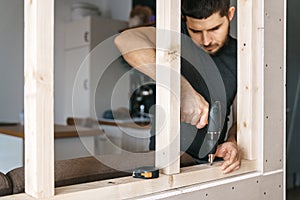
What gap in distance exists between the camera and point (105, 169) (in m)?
1.27

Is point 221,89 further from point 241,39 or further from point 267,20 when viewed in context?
point 267,20

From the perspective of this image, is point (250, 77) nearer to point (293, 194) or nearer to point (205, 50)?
point (205, 50)

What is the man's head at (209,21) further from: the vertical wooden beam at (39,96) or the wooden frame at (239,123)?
the vertical wooden beam at (39,96)

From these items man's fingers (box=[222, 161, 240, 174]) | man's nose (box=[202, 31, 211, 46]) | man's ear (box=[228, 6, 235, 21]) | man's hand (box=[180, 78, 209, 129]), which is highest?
man's ear (box=[228, 6, 235, 21])

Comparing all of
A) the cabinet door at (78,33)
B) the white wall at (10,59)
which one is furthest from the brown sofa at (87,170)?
the white wall at (10,59)

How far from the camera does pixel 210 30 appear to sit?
165 cm

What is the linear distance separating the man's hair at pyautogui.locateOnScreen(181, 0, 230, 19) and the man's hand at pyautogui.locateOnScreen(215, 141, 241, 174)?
553 millimetres

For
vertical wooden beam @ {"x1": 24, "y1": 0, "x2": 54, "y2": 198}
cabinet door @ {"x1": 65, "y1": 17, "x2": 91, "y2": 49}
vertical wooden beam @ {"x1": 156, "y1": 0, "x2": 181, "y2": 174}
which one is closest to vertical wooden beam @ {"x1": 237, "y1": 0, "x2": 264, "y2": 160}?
vertical wooden beam @ {"x1": 156, "y1": 0, "x2": 181, "y2": 174}

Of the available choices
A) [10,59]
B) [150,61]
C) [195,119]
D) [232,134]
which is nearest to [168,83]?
→ [150,61]

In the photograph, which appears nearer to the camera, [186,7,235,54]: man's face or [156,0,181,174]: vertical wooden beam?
[156,0,181,174]: vertical wooden beam

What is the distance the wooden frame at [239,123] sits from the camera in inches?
37.1

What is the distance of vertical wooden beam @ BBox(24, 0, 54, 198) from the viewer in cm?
93

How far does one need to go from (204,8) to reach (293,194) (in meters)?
2.99

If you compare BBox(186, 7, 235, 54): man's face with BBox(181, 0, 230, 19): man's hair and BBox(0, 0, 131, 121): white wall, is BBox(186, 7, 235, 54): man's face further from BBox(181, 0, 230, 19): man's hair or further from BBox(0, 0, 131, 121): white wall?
BBox(0, 0, 131, 121): white wall
